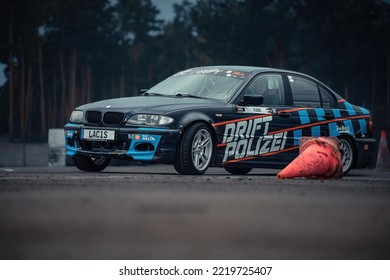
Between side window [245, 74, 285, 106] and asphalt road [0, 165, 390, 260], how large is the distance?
377 cm

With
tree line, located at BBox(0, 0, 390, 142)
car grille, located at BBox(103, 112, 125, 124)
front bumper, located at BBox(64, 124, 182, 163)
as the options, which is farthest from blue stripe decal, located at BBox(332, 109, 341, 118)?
tree line, located at BBox(0, 0, 390, 142)

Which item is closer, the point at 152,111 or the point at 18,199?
the point at 18,199

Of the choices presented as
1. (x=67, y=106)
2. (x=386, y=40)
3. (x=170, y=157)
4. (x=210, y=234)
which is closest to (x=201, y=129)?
(x=170, y=157)

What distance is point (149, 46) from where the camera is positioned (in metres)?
110

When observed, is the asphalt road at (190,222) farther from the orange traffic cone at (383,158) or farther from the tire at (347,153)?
the orange traffic cone at (383,158)

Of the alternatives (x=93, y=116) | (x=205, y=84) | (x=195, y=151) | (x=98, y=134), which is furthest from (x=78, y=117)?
(x=205, y=84)

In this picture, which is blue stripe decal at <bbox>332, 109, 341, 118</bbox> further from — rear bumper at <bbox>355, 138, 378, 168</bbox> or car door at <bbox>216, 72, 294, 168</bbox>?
car door at <bbox>216, 72, 294, 168</bbox>

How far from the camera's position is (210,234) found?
4.75m

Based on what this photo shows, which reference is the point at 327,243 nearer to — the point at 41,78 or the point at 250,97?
the point at 250,97

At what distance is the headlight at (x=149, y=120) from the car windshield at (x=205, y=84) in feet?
3.90

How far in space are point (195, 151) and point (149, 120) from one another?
0.65 metres

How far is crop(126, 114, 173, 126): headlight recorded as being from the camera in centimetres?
1015

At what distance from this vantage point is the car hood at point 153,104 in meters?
10.3

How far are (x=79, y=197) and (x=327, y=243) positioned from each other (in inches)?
101
